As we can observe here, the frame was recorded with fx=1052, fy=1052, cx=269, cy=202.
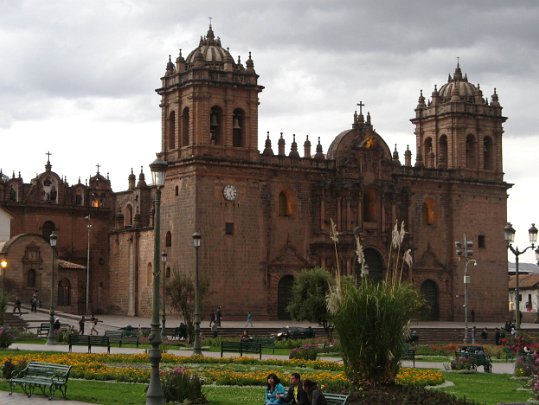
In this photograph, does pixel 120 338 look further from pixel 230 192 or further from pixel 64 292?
pixel 64 292

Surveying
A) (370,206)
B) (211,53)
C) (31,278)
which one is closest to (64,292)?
(31,278)

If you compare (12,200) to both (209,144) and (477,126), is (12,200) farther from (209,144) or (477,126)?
(477,126)

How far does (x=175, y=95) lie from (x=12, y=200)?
15154 mm

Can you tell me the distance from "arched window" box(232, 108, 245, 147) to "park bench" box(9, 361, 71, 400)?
37.7 meters

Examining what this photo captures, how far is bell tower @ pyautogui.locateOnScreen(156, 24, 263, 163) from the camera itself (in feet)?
190

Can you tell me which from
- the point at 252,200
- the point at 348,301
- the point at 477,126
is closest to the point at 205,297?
the point at 252,200

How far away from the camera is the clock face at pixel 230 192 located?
5809cm

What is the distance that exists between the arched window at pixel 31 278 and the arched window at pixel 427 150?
90.7 ft


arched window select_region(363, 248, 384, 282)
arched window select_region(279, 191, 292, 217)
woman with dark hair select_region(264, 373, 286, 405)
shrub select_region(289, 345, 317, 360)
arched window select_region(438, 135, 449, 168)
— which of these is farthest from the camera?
arched window select_region(438, 135, 449, 168)

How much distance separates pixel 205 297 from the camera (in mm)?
56094

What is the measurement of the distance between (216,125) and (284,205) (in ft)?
21.0

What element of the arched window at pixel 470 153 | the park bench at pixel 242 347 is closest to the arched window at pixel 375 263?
the arched window at pixel 470 153

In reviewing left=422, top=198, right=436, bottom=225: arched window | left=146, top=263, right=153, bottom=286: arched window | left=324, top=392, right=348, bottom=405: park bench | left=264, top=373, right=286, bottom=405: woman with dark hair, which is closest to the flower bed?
left=264, top=373, right=286, bottom=405: woman with dark hair

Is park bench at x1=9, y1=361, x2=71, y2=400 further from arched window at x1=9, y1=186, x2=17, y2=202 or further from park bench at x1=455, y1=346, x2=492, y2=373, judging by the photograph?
arched window at x1=9, y1=186, x2=17, y2=202
